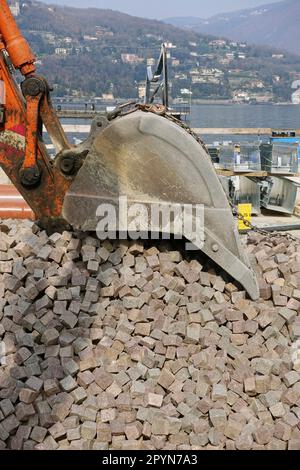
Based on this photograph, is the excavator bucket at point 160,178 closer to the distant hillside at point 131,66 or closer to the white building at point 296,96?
the distant hillside at point 131,66

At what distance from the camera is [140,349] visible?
20.0 feet

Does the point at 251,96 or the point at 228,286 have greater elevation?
the point at 228,286

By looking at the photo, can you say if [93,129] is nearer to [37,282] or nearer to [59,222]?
[59,222]

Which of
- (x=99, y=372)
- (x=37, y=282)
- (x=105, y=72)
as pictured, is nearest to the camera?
(x=99, y=372)

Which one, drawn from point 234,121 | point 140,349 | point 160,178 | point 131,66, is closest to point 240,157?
point 160,178

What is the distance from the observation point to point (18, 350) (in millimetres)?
6129

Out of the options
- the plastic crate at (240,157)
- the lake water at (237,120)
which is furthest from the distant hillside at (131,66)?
the plastic crate at (240,157)

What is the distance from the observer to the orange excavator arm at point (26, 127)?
6812mm

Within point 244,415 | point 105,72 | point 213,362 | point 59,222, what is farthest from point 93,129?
point 105,72

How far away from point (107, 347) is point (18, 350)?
76 centimetres

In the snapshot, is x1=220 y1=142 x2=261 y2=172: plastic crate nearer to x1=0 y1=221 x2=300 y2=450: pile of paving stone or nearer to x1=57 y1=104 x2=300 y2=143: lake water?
x1=57 y1=104 x2=300 y2=143: lake water

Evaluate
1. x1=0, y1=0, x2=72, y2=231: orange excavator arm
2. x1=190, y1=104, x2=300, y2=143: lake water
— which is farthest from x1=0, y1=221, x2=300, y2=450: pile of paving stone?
x1=190, y1=104, x2=300, y2=143: lake water
